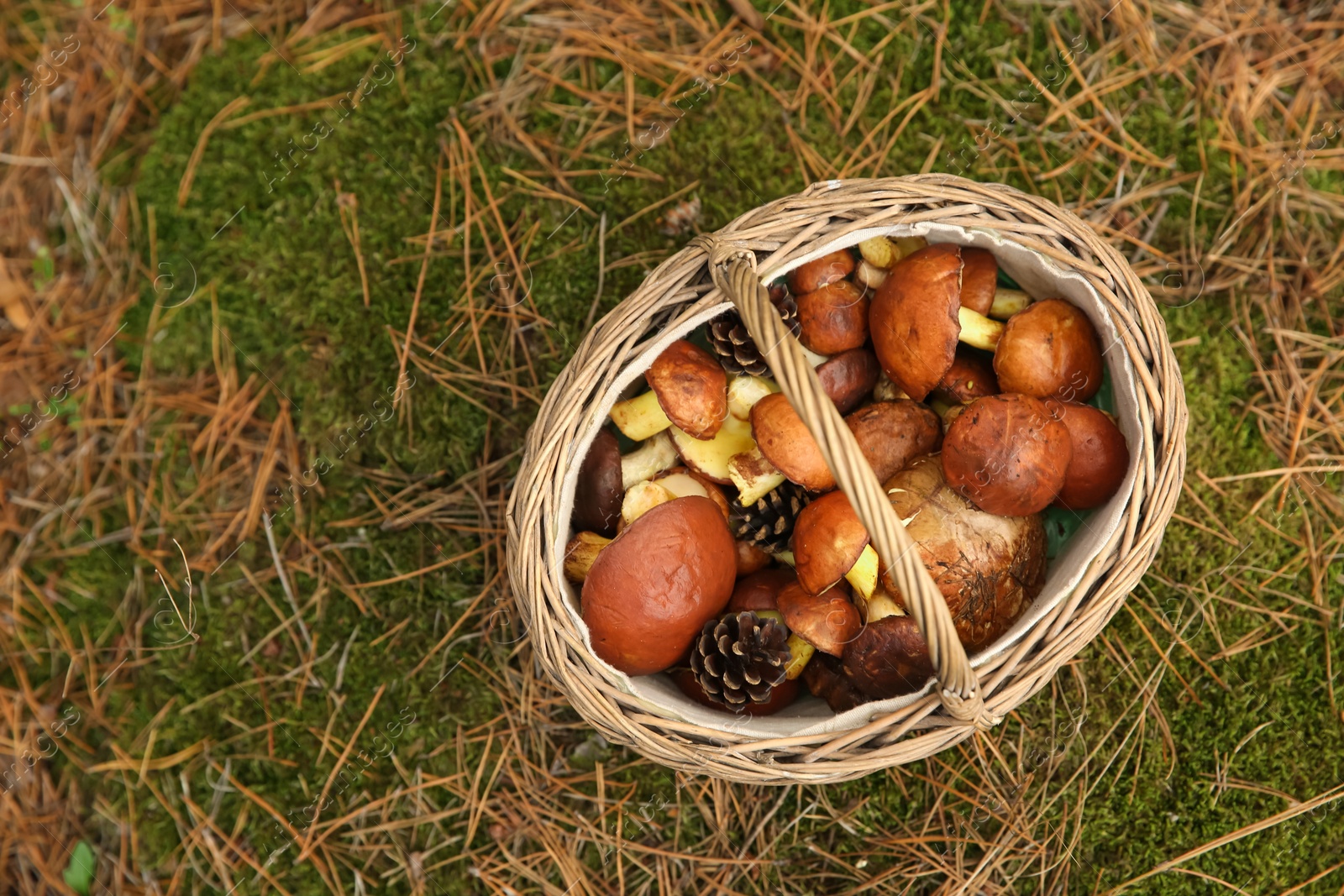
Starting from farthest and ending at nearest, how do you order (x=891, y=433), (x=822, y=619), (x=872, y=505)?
(x=891, y=433)
(x=822, y=619)
(x=872, y=505)

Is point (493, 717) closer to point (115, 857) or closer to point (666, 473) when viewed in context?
point (666, 473)

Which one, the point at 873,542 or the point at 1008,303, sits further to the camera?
the point at 1008,303

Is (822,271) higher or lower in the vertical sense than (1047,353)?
higher

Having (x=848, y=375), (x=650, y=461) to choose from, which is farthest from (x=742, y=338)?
(x=650, y=461)

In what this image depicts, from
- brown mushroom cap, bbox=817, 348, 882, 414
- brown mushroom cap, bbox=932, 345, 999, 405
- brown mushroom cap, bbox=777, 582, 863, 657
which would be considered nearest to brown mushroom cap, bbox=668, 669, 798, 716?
brown mushroom cap, bbox=777, 582, 863, 657

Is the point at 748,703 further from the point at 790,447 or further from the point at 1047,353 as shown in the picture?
the point at 1047,353

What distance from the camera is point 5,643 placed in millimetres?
2863

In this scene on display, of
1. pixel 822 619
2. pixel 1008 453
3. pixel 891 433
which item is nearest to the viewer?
pixel 1008 453

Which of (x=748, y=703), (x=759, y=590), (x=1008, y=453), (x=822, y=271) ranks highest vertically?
(x=822, y=271)

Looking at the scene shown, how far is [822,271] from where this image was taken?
203cm

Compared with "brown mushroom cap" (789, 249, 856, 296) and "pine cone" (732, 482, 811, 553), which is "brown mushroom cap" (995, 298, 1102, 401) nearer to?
"brown mushroom cap" (789, 249, 856, 296)

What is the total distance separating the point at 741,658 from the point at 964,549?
0.57 meters

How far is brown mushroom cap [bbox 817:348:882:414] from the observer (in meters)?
2.06

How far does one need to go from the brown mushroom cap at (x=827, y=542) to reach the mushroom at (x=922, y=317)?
1.14 feet
